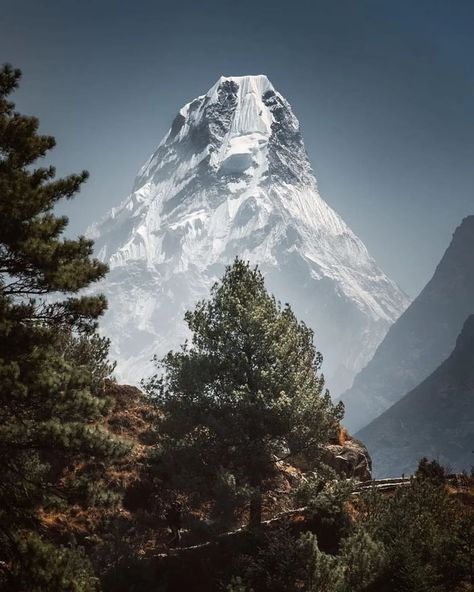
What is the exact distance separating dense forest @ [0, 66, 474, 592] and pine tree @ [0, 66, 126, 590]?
0.04m

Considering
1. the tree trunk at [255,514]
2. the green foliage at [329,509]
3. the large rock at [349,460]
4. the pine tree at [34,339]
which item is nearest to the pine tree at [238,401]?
the tree trunk at [255,514]

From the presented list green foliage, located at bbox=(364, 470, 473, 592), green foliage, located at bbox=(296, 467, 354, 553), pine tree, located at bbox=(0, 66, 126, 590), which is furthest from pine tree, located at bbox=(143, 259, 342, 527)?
pine tree, located at bbox=(0, 66, 126, 590)

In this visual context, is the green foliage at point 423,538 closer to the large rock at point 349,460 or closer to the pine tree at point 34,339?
Answer: the large rock at point 349,460

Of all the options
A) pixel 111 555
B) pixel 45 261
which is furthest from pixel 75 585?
pixel 45 261

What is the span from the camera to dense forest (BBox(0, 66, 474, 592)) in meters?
10.4

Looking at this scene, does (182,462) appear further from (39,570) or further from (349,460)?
(349,460)

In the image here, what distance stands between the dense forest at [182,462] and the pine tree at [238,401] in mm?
60

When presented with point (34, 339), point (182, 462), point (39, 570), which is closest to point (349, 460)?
point (182, 462)

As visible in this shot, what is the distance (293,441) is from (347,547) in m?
4.05

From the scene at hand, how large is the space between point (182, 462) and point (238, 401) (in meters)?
2.80

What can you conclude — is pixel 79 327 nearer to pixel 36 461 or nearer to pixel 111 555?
pixel 36 461

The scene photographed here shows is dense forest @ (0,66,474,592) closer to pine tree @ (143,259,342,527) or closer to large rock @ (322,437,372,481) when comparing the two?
pine tree @ (143,259,342,527)

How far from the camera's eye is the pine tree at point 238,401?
Result: 1585cm

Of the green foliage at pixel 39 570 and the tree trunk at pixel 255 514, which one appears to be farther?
the tree trunk at pixel 255 514
